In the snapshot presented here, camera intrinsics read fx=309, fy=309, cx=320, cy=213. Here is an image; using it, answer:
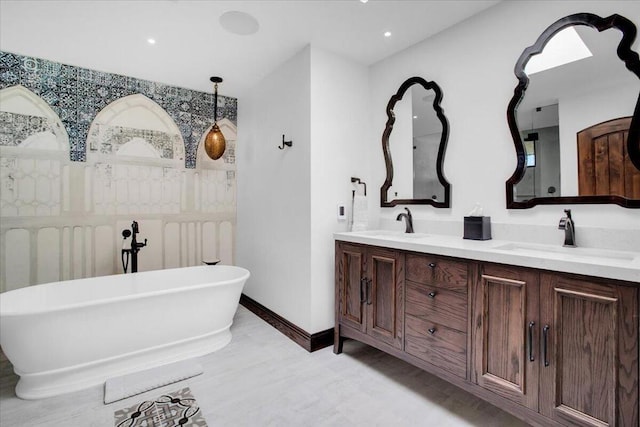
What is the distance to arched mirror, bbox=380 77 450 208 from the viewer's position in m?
2.52

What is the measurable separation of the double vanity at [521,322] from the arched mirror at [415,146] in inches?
27.1

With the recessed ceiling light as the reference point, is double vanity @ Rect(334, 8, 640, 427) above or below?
below

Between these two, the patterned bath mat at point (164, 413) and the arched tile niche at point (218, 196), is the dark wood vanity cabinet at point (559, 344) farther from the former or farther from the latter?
the arched tile niche at point (218, 196)

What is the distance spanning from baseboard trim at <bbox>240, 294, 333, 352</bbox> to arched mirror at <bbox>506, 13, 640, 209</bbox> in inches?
72.6

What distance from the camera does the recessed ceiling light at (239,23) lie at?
7.64 ft

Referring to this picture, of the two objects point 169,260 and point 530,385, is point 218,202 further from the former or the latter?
point 530,385

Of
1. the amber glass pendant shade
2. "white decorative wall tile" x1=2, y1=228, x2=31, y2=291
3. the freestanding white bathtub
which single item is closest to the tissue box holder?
the freestanding white bathtub

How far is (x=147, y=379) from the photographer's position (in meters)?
2.22

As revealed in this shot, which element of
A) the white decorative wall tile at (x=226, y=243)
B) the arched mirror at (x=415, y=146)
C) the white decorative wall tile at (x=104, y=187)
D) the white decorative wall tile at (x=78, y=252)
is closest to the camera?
the arched mirror at (x=415, y=146)

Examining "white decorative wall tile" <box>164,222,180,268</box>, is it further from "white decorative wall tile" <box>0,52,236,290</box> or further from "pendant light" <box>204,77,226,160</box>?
"pendant light" <box>204,77,226,160</box>

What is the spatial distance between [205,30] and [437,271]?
2.56 m

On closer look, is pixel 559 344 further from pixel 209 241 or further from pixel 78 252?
pixel 78 252

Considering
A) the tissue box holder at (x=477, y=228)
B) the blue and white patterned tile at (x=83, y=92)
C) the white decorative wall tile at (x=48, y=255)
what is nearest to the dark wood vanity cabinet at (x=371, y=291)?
the tissue box holder at (x=477, y=228)

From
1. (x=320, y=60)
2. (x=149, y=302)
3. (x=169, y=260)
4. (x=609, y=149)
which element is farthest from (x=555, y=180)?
(x=169, y=260)
